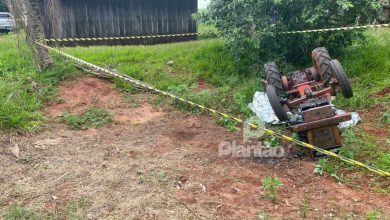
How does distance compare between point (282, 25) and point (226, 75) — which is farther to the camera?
point (226, 75)

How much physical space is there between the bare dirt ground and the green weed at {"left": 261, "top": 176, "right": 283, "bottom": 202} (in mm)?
60

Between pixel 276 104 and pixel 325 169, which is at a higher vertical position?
pixel 276 104

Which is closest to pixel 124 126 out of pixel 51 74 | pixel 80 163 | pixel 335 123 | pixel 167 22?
pixel 80 163

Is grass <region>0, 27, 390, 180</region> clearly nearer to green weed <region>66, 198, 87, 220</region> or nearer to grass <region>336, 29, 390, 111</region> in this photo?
grass <region>336, 29, 390, 111</region>

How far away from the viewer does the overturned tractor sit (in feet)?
13.7

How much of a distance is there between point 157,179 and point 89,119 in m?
2.40

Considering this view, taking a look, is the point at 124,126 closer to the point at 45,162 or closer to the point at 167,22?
the point at 45,162

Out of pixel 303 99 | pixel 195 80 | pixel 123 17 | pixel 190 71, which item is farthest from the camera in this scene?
pixel 123 17

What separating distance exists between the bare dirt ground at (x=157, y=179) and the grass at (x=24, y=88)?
12.0 inches

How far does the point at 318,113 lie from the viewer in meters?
4.19

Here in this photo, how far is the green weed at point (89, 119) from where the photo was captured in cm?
575

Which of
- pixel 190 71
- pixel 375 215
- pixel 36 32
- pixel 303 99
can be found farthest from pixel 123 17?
pixel 375 215

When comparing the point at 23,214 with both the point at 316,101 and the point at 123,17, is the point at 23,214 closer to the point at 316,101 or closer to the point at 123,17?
the point at 316,101

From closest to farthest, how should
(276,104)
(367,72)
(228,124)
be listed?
(276,104), (228,124), (367,72)
